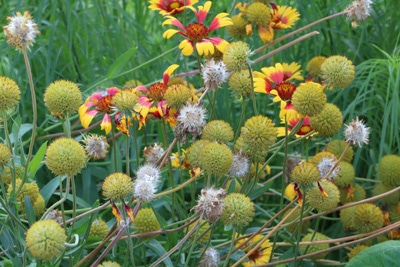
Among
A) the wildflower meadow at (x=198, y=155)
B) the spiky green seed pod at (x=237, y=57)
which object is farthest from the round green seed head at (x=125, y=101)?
the spiky green seed pod at (x=237, y=57)

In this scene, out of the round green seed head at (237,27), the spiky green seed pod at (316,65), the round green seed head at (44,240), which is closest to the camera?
the round green seed head at (44,240)

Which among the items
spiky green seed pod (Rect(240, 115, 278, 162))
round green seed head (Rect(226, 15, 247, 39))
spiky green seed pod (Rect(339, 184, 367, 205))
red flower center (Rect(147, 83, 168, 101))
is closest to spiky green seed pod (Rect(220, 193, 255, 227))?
spiky green seed pod (Rect(240, 115, 278, 162))

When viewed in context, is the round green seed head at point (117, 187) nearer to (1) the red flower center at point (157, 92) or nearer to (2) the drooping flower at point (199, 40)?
(1) the red flower center at point (157, 92)

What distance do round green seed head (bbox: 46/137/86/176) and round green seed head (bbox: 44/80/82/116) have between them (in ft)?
0.50

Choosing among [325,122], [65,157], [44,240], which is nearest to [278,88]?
[325,122]

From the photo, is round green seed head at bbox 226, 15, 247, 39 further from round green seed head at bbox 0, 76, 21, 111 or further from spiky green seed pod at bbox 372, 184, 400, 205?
round green seed head at bbox 0, 76, 21, 111

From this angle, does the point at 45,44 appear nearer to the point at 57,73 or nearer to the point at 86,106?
the point at 57,73

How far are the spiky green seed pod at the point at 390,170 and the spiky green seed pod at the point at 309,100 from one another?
0.60 metres

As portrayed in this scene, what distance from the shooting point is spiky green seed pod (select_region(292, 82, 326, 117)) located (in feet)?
5.53

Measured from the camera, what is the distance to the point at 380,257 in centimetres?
165

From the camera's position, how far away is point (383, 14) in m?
2.88

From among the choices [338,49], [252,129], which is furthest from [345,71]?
[338,49]

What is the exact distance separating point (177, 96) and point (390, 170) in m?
0.78

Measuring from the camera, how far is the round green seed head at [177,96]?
5.72ft
